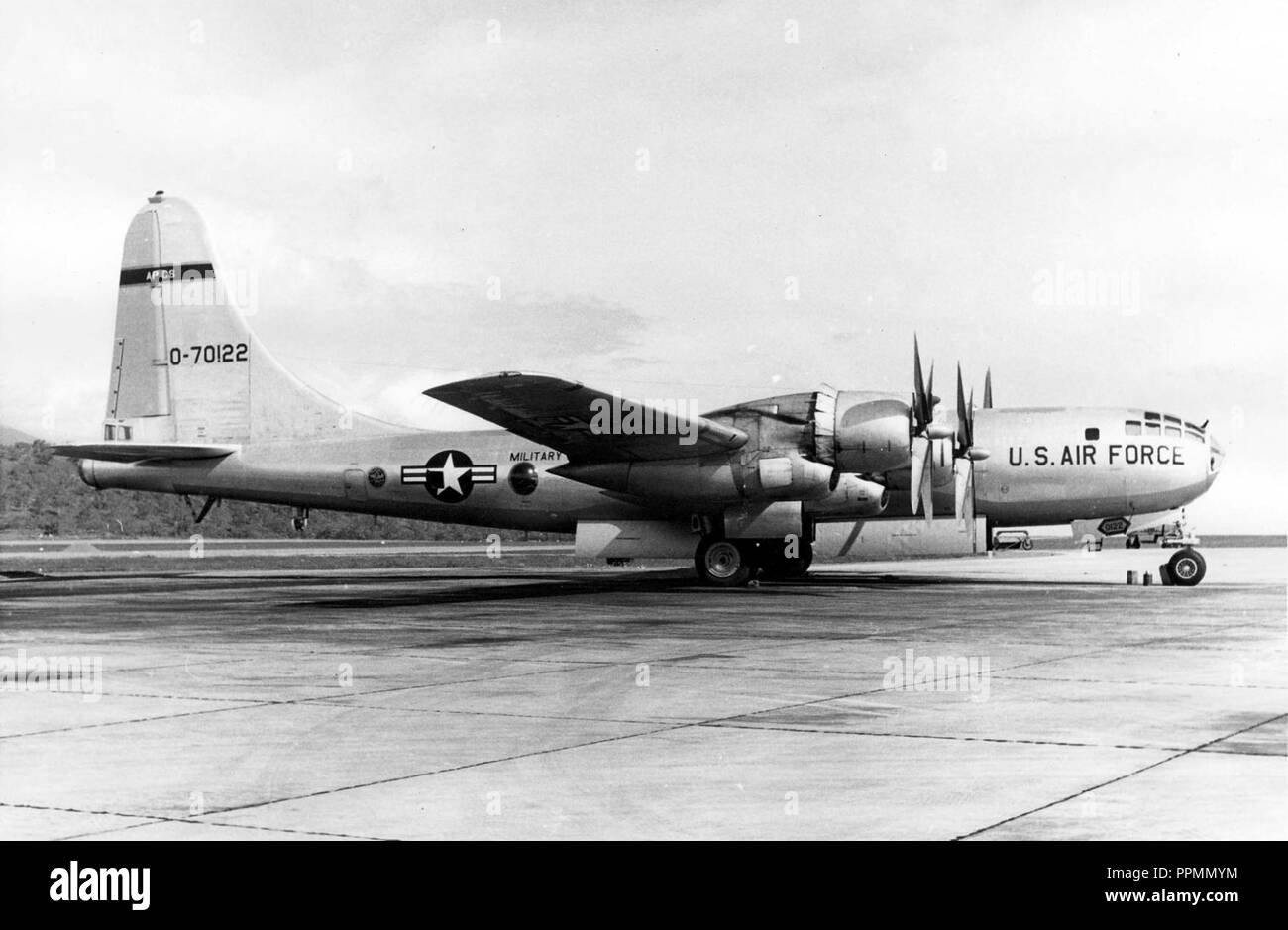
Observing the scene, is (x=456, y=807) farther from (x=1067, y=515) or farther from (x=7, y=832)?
(x=1067, y=515)

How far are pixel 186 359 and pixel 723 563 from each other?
52.7 ft

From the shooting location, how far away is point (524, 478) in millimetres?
31016

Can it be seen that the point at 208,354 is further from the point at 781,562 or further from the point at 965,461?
the point at 965,461

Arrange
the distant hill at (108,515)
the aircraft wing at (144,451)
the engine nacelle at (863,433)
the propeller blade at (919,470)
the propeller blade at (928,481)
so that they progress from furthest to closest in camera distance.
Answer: the distant hill at (108,515), the aircraft wing at (144,451), the propeller blade at (928,481), the propeller blade at (919,470), the engine nacelle at (863,433)

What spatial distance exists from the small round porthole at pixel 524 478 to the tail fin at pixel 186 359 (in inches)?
201

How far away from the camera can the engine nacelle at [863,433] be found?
88.4 feet

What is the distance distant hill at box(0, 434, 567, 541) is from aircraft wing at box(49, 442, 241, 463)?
7423cm

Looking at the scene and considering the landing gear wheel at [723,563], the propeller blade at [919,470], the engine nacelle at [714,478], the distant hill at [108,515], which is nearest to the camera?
the engine nacelle at [714,478]

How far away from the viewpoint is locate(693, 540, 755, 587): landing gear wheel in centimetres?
2914

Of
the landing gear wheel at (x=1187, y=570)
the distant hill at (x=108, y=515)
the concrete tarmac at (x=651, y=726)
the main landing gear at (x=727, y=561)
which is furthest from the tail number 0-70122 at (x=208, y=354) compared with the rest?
the distant hill at (x=108, y=515)

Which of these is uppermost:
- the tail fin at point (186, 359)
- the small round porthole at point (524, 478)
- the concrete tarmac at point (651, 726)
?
the tail fin at point (186, 359)

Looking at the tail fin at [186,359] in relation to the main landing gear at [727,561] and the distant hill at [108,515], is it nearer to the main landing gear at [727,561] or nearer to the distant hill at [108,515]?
the main landing gear at [727,561]
